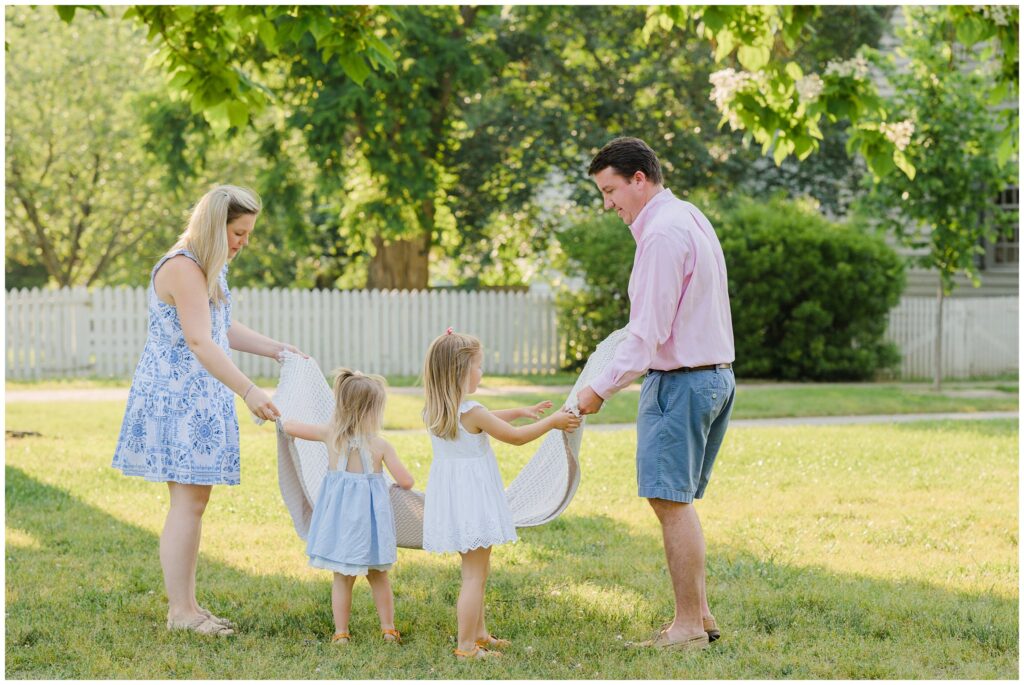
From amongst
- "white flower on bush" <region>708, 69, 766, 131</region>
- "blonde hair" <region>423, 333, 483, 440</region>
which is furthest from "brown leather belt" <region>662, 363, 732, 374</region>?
"white flower on bush" <region>708, 69, 766, 131</region>

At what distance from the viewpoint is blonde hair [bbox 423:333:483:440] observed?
465cm

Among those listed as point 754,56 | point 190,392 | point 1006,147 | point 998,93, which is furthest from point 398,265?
point 190,392

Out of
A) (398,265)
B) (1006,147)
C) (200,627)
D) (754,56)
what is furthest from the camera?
(398,265)

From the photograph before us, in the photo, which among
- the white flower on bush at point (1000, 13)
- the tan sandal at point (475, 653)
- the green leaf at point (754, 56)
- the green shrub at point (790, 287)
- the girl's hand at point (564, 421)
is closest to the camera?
the tan sandal at point (475, 653)

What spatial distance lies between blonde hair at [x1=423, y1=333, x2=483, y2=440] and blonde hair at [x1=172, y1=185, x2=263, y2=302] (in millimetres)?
1001

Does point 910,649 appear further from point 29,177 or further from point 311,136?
point 29,177

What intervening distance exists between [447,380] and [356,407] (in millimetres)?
443

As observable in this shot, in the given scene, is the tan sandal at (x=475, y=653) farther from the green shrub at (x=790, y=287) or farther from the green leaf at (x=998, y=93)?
the green shrub at (x=790, y=287)

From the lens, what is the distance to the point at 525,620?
5.10 m

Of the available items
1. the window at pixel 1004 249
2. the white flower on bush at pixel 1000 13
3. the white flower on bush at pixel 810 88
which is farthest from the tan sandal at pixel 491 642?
the window at pixel 1004 249

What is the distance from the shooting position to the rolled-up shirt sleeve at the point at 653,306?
4.55 meters

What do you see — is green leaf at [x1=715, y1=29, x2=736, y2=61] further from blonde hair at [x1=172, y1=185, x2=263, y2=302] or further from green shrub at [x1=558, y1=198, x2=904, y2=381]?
green shrub at [x1=558, y1=198, x2=904, y2=381]

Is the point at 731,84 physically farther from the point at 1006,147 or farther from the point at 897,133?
the point at 1006,147

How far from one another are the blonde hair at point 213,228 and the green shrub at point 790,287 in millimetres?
12471
